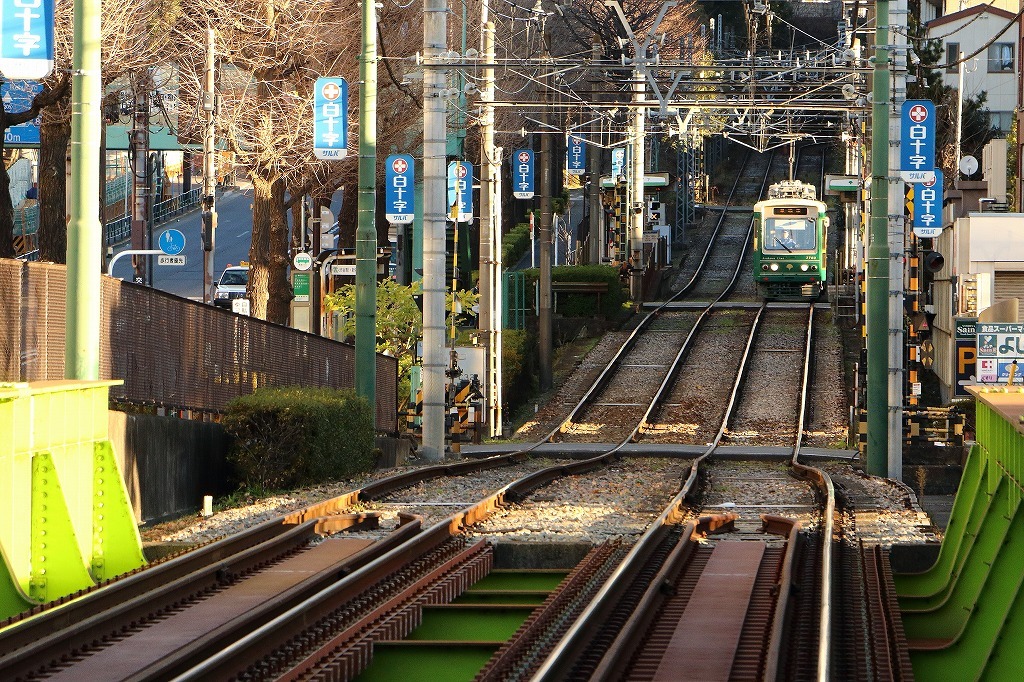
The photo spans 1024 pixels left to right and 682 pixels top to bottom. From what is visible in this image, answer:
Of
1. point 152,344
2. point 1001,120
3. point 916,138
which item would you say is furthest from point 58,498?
point 1001,120

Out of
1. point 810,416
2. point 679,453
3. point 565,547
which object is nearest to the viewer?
point 565,547

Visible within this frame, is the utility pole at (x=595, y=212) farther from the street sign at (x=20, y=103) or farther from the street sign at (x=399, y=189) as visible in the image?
the street sign at (x=399, y=189)

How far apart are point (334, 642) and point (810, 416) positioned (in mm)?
26221

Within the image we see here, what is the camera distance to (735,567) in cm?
1306

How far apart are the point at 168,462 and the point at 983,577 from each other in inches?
370

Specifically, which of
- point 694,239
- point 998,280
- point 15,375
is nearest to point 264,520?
point 15,375

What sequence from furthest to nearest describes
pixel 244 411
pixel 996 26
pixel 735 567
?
1. pixel 996 26
2. pixel 244 411
3. pixel 735 567

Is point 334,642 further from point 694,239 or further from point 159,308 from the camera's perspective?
point 694,239

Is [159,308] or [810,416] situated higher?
[159,308]

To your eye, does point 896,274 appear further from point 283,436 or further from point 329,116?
point 283,436

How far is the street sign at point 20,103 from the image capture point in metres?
30.9

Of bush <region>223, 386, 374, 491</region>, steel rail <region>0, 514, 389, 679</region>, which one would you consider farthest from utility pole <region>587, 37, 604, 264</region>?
steel rail <region>0, 514, 389, 679</region>

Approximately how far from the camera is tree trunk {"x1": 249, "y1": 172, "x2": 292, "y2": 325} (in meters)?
34.6

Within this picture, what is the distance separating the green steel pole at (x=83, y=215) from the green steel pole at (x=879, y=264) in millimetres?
14122
